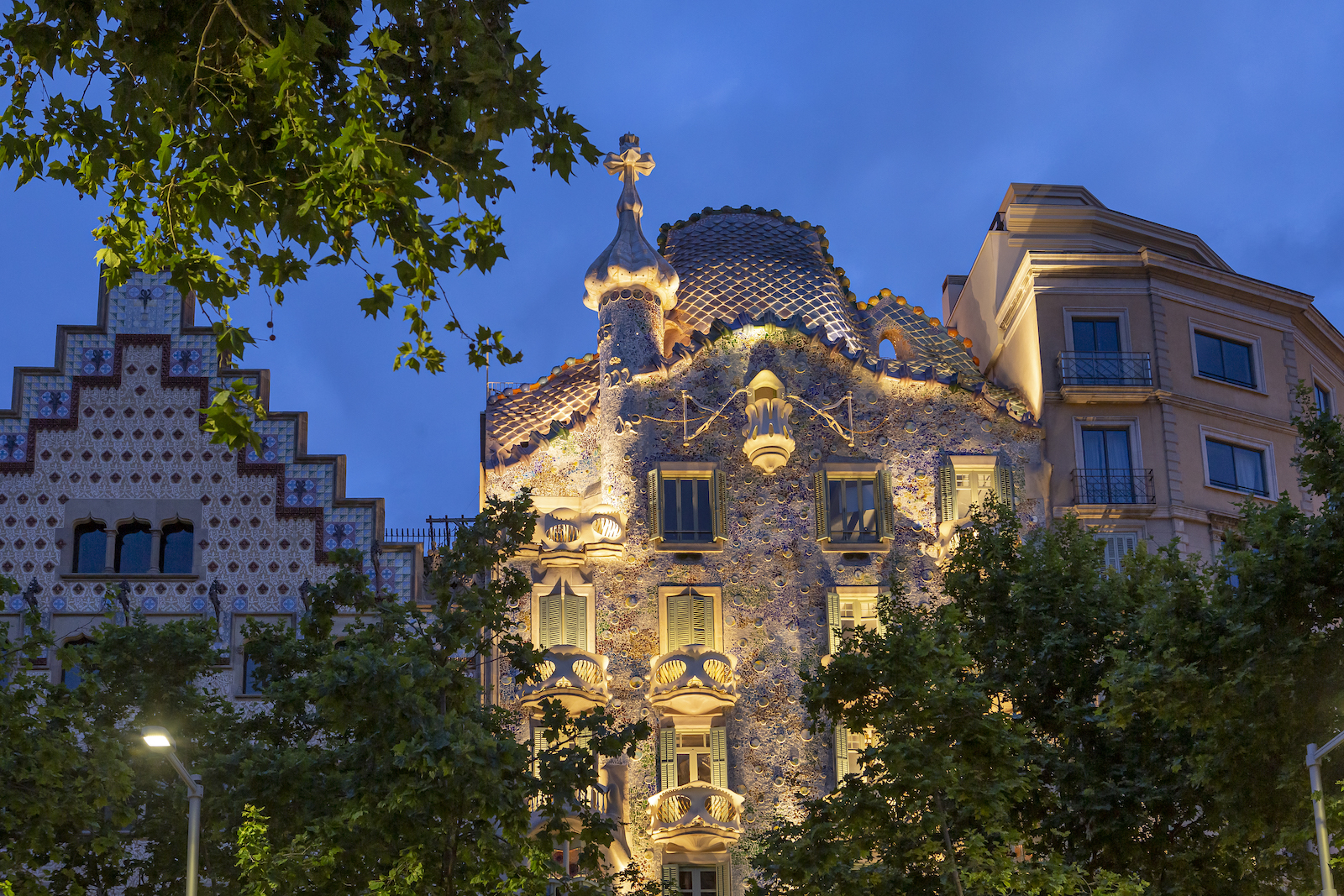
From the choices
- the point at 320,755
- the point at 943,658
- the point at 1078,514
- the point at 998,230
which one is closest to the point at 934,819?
the point at 943,658

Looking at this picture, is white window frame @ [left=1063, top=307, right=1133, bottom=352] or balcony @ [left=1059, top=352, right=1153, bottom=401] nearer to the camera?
balcony @ [left=1059, top=352, right=1153, bottom=401]

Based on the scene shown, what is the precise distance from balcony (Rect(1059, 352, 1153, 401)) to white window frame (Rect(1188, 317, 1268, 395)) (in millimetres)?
1261

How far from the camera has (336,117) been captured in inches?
458

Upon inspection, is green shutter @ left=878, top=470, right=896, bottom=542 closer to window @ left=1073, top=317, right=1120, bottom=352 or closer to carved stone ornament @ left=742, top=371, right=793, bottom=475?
carved stone ornament @ left=742, top=371, right=793, bottom=475

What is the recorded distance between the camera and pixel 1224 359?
1399 inches

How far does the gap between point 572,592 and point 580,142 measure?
20555 mm

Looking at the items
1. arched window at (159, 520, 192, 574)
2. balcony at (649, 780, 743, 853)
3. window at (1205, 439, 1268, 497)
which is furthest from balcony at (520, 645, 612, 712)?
window at (1205, 439, 1268, 497)

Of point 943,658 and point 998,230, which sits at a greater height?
point 998,230

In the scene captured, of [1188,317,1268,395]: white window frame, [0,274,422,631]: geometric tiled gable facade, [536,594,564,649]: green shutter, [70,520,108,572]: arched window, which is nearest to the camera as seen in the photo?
[0,274,422,631]: geometric tiled gable facade

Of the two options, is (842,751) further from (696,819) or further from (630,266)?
(630,266)

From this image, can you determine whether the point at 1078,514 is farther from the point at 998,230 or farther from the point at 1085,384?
the point at 998,230

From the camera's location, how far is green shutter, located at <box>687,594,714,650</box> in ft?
106

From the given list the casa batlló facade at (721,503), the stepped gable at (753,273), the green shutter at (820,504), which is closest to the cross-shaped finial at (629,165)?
the casa batlló facade at (721,503)

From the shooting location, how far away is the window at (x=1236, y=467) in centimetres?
3456
